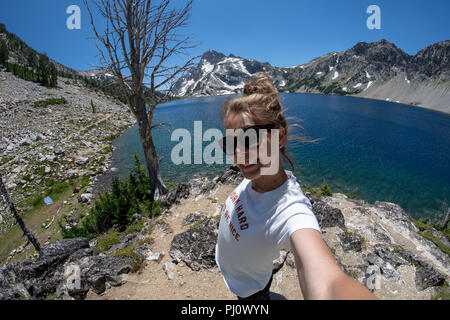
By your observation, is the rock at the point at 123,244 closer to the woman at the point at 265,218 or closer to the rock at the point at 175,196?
the rock at the point at 175,196

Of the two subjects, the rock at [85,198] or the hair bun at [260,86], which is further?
the rock at [85,198]

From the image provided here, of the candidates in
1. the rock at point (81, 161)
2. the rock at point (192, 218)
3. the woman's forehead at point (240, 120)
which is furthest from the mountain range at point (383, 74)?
→ the woman's forehead at point (240, 120)

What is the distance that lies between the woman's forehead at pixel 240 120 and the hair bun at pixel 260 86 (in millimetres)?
282

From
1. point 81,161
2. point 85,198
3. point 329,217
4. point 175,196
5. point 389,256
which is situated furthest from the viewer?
point 81,161

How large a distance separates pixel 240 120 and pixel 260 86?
396 millimetres

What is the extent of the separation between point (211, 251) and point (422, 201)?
2011 cm

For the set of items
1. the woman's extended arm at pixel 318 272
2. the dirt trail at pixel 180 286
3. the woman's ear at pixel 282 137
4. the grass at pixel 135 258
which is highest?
the woman's ear at pixel 282 137

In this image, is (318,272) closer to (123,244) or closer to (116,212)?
(123,244)

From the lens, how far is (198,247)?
5359 mm

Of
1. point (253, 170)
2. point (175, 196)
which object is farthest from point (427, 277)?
point (175, 196)

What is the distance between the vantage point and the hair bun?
1.78m

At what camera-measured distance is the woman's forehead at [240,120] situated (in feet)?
5.52

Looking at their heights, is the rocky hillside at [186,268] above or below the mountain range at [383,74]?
below
